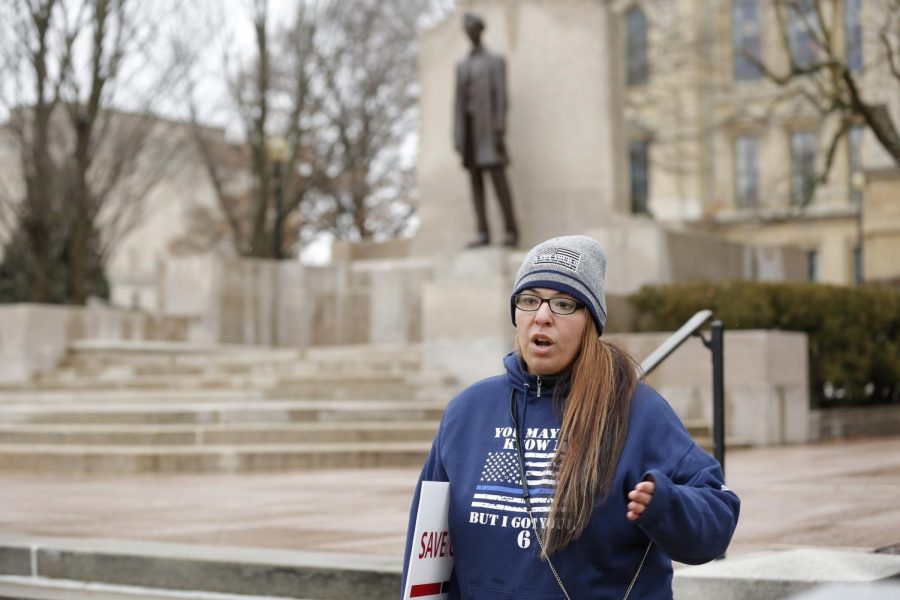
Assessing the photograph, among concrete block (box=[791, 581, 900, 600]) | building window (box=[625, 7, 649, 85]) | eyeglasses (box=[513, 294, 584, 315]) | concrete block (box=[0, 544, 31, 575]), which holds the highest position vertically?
building window (box=[625, 7, 649, 85])

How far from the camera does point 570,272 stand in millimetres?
2914

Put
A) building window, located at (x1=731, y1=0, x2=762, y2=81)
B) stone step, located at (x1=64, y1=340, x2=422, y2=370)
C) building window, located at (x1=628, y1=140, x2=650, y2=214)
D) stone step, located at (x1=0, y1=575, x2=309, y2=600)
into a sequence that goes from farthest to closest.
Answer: building window, located at (x1=628, y1=140, x2=650, y2=214), building window, located at (x1=731, y1=0, x2=762, y2=81), stone step, located at (x1=64, y1=340, x2=422, y2=370), stone step, located at (x1=0, y1=575, x2=309, y2=600)

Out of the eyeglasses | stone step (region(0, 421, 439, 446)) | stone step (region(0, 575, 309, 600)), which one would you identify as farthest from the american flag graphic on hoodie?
stone step (region(0, 421, 439, 446))

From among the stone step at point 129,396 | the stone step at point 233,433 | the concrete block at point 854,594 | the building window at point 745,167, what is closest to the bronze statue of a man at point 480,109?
the stone step at point 129,396

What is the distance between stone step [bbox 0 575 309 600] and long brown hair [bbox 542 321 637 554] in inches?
124

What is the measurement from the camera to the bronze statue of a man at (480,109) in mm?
17923

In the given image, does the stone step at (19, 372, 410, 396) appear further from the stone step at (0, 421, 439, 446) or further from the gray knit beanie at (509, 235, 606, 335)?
the gray knit beanie at (509, 235, 606, 335)

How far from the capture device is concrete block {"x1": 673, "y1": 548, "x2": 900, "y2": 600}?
177 inches

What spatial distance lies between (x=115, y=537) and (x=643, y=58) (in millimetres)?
45484

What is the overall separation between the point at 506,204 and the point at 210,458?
7987 millimetres

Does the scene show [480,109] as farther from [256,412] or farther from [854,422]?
[256,412]

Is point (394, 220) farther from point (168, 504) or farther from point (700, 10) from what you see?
point (168, 504)

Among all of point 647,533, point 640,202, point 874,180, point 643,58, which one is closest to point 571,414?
point 647,533

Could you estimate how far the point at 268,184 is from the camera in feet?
93.6
